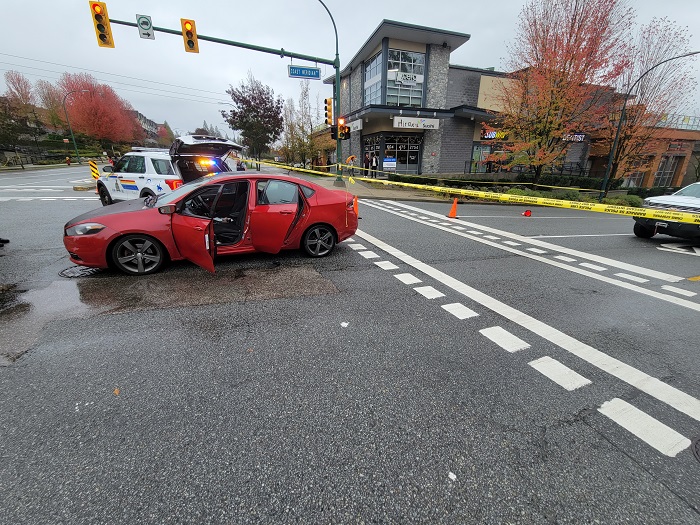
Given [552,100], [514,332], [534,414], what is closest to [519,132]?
[552,100]

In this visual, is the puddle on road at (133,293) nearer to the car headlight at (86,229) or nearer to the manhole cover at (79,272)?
the manhole cover at (79,272)

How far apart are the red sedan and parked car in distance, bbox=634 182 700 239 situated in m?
7.93

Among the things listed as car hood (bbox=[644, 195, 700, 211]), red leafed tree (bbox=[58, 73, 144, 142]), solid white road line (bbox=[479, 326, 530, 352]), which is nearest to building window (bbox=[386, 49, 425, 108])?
car hood (bbox=[644, 195, 700, 211])

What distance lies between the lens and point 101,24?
11.1 metres

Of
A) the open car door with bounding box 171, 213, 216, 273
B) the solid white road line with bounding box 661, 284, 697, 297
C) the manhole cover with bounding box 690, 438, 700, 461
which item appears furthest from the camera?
the solid white road line with bounding box 661, 284, 697, 297

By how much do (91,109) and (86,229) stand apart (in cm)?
6146

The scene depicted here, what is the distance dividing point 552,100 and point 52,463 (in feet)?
68.7

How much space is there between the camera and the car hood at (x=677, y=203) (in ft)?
24.0

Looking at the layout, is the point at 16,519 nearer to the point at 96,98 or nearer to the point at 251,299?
the point at 251,299

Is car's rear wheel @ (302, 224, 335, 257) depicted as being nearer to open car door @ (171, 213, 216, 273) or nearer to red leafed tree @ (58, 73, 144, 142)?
open car door @ (171, 213, 216, 273)

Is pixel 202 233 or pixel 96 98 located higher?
pixel 96 98

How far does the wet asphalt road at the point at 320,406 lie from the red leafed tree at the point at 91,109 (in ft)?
199

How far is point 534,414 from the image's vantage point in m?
2.36

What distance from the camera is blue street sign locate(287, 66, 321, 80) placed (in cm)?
1406
